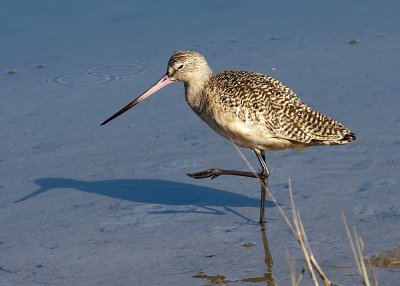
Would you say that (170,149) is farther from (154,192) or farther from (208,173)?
(208,173)

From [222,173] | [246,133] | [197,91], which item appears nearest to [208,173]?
[222,173]

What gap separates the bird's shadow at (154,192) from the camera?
7082 millimetres

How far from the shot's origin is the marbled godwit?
265 inches

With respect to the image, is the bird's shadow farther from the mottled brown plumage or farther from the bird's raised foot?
the mottled brown plumage

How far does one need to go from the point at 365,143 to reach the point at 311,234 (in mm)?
1530

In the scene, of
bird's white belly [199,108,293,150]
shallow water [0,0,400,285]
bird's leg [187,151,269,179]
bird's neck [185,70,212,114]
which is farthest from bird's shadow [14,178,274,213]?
bird's neck [185,70,212,114]

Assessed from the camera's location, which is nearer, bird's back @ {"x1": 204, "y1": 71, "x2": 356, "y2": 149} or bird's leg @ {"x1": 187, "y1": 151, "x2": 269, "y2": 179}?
bird's back @ {"x1": 204, "y1": 71, "x2": 356, "y2": 149}

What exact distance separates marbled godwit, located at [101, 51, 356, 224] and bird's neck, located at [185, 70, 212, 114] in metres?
0.08

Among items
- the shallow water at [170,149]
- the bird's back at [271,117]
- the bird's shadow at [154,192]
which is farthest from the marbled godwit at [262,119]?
the shallow water at [170,149]

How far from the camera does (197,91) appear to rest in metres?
7.23

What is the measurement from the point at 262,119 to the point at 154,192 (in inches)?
42.4

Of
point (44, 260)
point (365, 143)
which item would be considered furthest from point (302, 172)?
point (44, 260)

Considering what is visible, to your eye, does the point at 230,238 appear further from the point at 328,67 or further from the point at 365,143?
the point at 328,67

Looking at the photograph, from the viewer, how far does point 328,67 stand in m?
9.14
